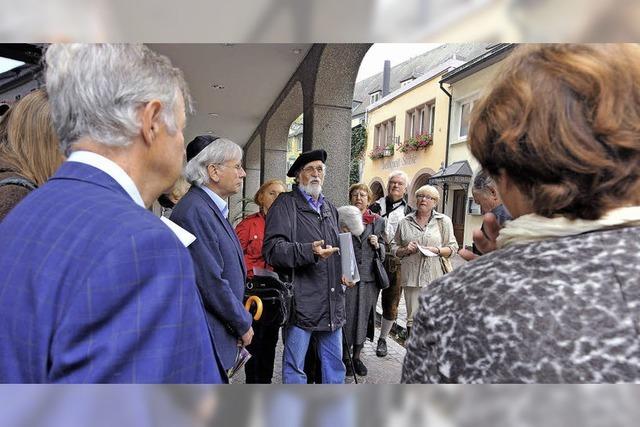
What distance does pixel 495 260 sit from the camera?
78cm

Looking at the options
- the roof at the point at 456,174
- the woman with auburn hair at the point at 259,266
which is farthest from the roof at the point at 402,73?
the woman with auburn hair at the point at 259,266

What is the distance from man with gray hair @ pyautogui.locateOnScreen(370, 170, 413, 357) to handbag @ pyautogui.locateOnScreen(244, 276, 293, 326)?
1.90 metres

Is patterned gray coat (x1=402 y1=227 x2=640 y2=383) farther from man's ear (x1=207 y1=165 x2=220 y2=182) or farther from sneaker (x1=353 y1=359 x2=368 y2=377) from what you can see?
sneaker (x1=353 y1=359 x2=368 y2=377)

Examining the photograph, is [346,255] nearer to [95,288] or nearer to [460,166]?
[95,288]

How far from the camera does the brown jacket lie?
1.35 meters

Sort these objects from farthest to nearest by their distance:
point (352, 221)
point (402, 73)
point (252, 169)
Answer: point (402, 73) < point (252, 169) < point (352, 221)

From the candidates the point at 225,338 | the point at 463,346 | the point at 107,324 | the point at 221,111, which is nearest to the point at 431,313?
the point at 463,346

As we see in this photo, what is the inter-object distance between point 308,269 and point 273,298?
0.30m

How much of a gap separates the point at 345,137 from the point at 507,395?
4681 millimetres

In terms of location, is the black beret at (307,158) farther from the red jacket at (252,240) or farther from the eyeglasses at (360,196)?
the eyeglasses at (360,196)

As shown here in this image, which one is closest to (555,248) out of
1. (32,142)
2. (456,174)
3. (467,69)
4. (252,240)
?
(32,142)

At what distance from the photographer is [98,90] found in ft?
3.09

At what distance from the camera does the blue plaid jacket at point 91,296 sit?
2.52 feet
